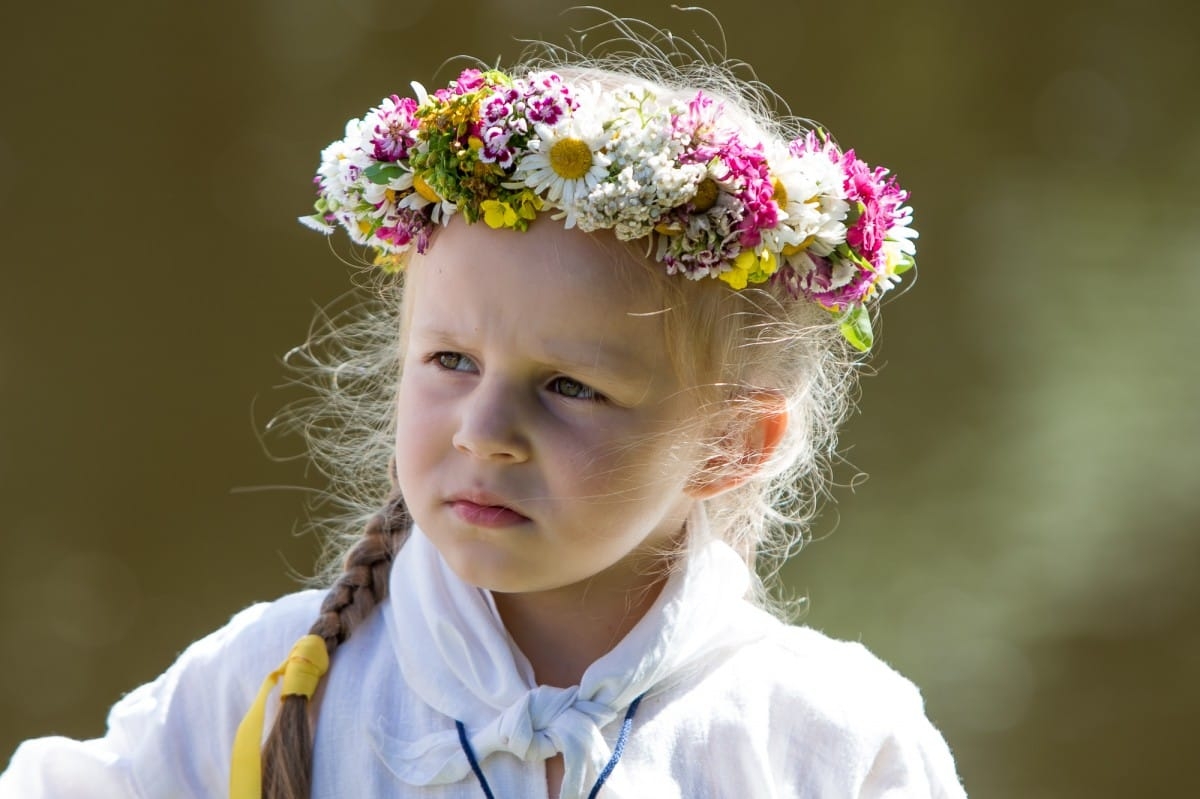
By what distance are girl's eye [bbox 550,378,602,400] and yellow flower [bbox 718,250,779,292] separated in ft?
0.73

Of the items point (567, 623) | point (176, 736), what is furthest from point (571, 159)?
point (176, 736)

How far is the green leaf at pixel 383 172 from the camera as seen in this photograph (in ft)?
5.83

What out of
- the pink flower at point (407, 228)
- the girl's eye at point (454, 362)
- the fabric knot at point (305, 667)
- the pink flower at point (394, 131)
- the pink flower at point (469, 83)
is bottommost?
the fabric knot at point (305, 667)

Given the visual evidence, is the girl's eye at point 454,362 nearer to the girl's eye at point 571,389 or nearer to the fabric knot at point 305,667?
the girl's eye at point 571,389

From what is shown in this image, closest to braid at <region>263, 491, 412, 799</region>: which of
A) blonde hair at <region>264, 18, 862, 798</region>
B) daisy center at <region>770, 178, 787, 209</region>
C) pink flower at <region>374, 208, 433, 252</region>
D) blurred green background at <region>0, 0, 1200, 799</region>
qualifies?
blonde hair at <region>264, 18, 862, 798</region>

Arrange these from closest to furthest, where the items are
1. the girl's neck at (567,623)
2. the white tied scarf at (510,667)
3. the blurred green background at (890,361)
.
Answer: the white tied scarf at (510,667) → the girl's neck at (567,623) → the blurred green background at (890,361)

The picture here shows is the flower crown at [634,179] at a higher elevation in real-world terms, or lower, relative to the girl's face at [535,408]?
higher

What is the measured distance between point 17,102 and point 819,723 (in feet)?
8.15

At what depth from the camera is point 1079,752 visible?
160 inches

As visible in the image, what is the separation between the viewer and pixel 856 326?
1.91 m

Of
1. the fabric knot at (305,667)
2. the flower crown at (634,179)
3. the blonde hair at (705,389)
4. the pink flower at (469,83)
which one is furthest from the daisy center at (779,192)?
the fabric knot at (305,667)

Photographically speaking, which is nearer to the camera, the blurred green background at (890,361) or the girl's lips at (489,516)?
the girl's lips at (489,516)

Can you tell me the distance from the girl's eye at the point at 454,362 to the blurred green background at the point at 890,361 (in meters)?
1.78

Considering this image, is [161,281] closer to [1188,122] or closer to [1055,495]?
[1055,495]
